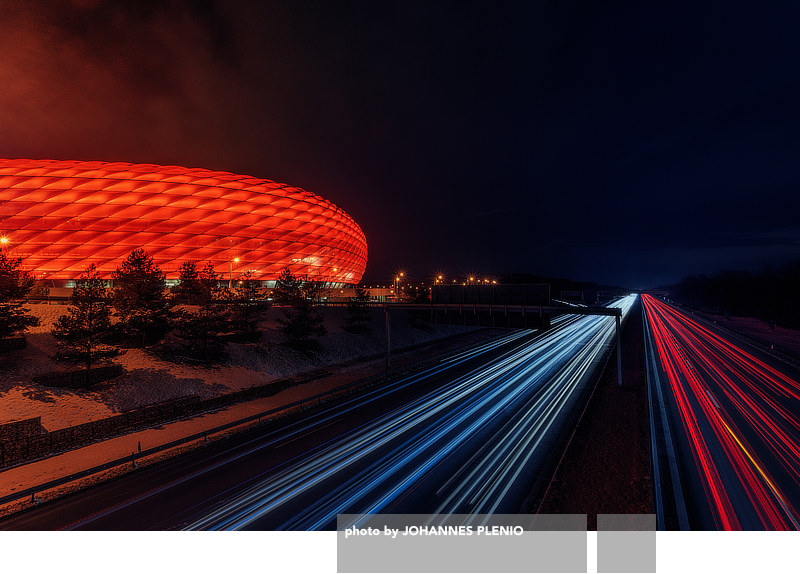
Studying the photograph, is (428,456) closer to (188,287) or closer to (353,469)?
(353,469)

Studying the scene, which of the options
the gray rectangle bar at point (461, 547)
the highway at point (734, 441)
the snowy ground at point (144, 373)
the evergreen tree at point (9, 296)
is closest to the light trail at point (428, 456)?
the gray rectangle bar at point (461, 547)

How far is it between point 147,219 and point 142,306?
34.0 metres

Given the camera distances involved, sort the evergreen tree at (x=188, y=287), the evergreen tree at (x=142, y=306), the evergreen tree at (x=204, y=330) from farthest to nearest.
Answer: the evergreen tree at (x=188, y=287)
the evergreen tree at (x=204, y=330)
the evergreen tree at (x=142, y=306)

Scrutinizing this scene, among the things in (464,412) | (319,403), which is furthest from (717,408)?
(319,403)

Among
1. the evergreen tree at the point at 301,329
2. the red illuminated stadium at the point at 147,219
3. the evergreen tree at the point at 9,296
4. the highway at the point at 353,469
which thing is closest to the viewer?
the highway at the point at 353,469

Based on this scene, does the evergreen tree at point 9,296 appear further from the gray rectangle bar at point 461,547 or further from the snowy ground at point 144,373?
the gray rectangle bar at point 461,547

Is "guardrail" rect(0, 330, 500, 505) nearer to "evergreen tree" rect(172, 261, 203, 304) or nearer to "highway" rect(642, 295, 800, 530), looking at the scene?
"highway" rect(642, 295, 800, 530)

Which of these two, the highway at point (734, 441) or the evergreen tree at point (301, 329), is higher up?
the evergreen tree at point (301, 329)

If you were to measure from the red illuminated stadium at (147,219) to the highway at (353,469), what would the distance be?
4543 centimetres

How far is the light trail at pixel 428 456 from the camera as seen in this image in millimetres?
8508

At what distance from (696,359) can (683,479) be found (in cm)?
2484

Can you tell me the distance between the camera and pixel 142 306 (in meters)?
23.1

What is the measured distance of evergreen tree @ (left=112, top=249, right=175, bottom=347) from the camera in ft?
74.7

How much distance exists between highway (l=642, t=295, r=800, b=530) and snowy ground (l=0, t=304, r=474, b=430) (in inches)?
866
